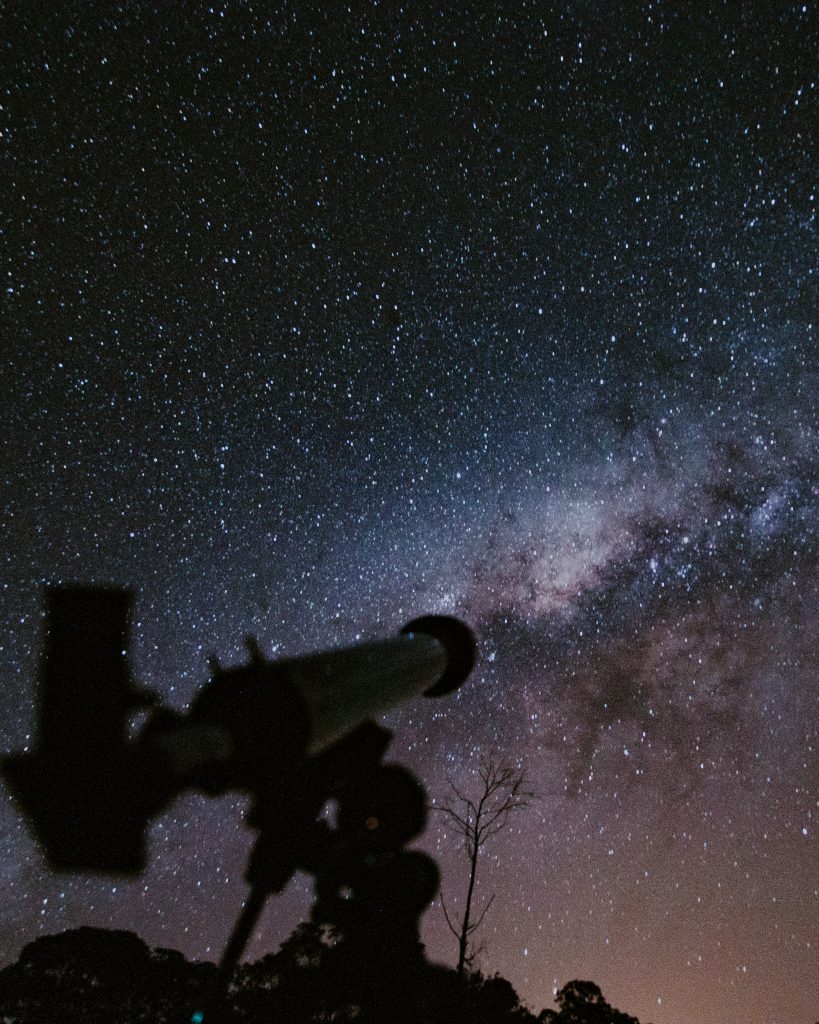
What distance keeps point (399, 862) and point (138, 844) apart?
2.75m

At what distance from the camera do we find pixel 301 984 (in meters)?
15.5

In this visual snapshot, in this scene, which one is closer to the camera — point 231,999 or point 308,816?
point 308,816

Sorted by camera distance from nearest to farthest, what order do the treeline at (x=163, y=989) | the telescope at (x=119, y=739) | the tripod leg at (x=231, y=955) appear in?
the telescope at (x=119, y=739)
the tripod leg at (x=231, y=955)
the treeline at (x=163, y=989)

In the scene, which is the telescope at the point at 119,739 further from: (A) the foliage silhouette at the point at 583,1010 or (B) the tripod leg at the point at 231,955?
(A) the foliage silhouette at the point at 583,1010

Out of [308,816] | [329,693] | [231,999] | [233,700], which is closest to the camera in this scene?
[233,700]

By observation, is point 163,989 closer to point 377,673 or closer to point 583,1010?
point 583,1010

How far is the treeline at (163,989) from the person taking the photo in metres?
16.1

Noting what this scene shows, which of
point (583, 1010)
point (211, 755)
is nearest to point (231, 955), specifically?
point (211, 755)

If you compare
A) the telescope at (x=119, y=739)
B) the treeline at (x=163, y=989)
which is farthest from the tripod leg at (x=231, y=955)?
the treeline at (x=163, y=989)

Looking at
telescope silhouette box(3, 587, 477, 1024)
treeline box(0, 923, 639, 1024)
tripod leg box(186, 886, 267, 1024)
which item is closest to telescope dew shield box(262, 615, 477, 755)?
telescope silhouette box(3, 587, 477, 1024)

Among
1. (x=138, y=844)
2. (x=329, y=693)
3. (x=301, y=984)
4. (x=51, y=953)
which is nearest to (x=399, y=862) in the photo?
(x=329, y=693)

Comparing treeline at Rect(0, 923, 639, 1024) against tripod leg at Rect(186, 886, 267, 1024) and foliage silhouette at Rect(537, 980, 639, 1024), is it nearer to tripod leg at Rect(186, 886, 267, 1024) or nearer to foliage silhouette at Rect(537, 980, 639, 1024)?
foliage silhouette at Rect(537, 980, 639, 1024)

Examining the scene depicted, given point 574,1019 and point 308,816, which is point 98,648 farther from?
point 574,1019

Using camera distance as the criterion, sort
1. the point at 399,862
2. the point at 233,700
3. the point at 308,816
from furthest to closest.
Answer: the point at 399,862 < the point at 308,816 < the point at 233,700
